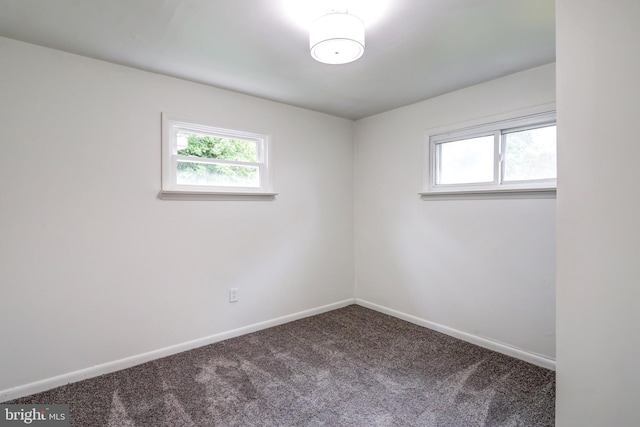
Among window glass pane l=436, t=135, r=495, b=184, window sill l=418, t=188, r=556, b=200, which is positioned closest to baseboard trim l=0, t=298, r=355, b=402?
window sill l=418, t=188, r=556, b=200

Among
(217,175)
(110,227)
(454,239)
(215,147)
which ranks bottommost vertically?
(454,239)

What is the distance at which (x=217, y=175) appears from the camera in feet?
A: 9.55

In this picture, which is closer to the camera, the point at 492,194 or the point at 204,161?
the point at 492,194

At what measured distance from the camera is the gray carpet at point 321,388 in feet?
6.02

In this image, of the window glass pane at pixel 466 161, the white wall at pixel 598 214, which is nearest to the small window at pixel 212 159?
the window glass pane at pixel 466 161

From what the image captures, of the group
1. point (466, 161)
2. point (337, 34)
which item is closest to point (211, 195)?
point (337, 34)

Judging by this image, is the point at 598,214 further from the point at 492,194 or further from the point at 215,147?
the point at 215,147

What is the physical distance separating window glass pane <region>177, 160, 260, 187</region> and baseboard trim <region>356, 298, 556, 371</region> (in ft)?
6.82

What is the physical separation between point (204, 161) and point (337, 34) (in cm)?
170

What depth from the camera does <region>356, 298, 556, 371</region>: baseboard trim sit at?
2.39 m

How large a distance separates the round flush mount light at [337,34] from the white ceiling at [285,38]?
97mm

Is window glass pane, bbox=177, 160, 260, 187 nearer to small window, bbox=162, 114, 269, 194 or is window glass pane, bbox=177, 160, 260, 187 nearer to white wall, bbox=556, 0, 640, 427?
small window, bbox=162, 114, 269, 194

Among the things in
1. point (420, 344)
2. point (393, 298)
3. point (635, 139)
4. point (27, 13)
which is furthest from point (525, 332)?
point (27, 13)

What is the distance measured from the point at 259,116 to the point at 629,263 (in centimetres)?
288
